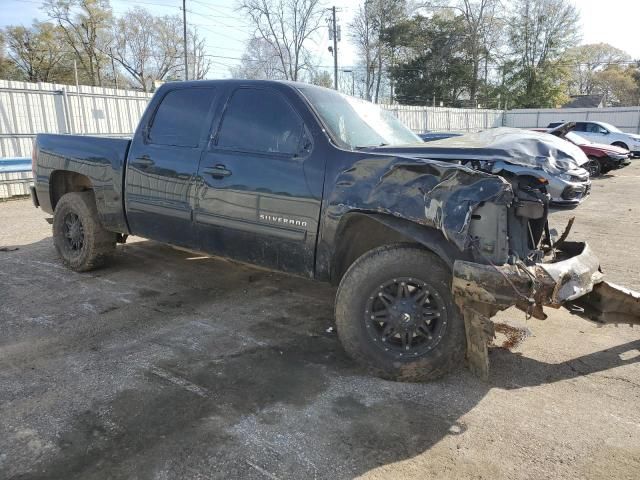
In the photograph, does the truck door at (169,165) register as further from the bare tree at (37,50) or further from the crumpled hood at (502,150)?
the bare tree at (37,50)

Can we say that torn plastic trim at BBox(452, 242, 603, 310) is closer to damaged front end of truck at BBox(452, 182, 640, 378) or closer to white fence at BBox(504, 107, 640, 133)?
damaged front end of truck at BBox(452, 182, 640, 378)

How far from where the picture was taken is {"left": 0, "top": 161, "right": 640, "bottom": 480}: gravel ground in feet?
8.29

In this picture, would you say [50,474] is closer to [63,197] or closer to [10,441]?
[10,441]

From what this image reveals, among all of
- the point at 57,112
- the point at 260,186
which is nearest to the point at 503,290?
the point at 260,186

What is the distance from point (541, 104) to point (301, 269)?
4883cm

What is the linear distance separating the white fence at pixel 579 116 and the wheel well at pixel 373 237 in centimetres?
3187

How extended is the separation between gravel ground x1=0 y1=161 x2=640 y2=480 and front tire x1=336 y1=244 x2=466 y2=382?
0.14m

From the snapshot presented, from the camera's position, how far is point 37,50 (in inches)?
1854

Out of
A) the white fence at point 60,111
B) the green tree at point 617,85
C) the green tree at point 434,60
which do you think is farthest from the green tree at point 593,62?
the white fence at point 60,111

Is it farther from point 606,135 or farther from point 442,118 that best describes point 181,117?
point 442,118

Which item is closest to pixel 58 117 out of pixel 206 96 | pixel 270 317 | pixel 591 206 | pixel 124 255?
pixel 124 255

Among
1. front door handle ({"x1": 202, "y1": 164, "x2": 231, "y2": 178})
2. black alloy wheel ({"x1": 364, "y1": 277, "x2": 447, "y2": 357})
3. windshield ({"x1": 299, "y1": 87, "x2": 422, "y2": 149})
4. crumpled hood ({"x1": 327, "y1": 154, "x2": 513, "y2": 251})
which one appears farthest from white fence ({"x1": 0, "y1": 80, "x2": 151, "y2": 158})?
black alloy wheel ({"x1": 364, "y1": 277, "x2": 447, "y2": 357})

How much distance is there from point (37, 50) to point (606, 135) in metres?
47.9

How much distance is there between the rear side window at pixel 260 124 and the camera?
381 centimetres
